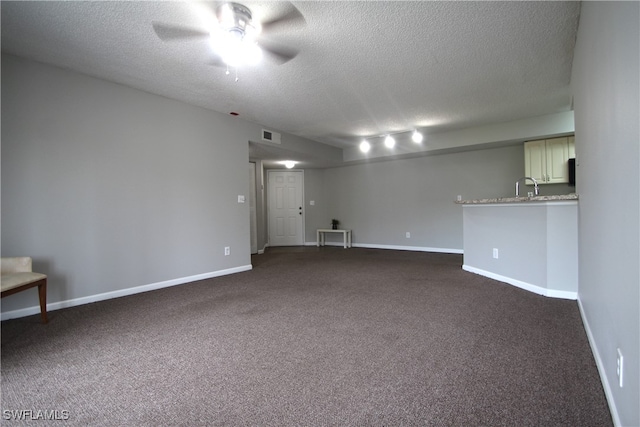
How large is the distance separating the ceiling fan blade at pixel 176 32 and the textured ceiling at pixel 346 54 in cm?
5

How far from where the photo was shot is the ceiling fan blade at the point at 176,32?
7.56 ft

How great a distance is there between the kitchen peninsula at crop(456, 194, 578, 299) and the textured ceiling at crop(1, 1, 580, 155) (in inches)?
57.8

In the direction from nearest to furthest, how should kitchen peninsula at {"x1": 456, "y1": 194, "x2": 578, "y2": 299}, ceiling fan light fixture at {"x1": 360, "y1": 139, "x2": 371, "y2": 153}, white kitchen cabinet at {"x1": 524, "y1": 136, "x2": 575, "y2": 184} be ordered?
kitchen peninsula at {"x1": 456, "y1": 194, "x2": 578, "y2": 299}, white kitchen cabinet at {"x1": 524, "y1": 136, "x2": 575, "y2": 184}, ceiling fan light fixture at {"x1": 360, "y1": 139, "x2": 371, "y2": 153}

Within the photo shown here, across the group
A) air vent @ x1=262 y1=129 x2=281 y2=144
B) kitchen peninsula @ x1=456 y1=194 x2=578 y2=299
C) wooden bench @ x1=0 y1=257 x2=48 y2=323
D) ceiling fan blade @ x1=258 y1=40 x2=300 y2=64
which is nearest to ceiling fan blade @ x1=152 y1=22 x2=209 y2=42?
ceiling fan blade @ x1=258 y1=40 x2=300 y2=64

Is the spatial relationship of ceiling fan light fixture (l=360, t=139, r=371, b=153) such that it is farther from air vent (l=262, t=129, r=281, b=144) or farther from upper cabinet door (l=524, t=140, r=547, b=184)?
upper cabinet door (l=524, t=140, r=547, b=184)

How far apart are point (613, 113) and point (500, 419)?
1438mm

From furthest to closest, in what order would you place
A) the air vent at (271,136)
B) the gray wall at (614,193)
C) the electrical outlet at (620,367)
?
1. the air vent at (271,136)
2. the electrical outlet at (620,367)
3. the gray wall at (614,193)

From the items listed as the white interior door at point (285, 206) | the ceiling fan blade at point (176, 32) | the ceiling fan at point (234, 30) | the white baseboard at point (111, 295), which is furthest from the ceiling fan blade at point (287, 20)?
the white interior door at point (285, 206)

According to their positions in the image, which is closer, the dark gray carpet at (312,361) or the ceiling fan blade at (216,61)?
the dark gray carpet at (312,361)

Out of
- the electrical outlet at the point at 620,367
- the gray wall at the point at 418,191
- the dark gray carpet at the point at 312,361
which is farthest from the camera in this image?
the gray wall at the point at 418,191

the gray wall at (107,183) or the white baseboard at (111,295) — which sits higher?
the gray wall at (107,183)

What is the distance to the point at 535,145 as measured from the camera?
5184 mm

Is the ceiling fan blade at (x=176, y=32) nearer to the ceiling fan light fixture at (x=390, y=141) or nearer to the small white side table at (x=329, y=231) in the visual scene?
the ceiling fan light fixture at (x=390, y=141)

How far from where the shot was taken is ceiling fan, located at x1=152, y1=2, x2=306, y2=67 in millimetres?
2174
